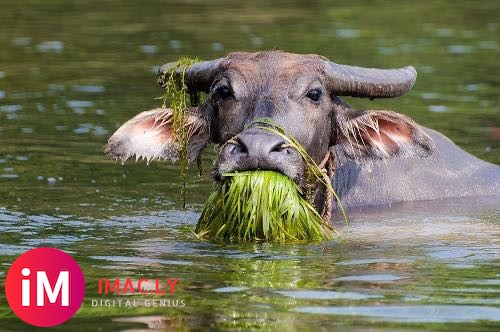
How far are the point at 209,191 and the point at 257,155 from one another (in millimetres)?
3524

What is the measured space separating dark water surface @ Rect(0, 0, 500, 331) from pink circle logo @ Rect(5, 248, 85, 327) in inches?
4.1

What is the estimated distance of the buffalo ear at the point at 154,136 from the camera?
413 inches

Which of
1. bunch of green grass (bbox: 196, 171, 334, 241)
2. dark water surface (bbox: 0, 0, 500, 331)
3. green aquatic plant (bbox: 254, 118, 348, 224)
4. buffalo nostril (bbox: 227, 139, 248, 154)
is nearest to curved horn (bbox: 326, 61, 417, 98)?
green aquatic plant (bbox: 254, 118, 348, 224)

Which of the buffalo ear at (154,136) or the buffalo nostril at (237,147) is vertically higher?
the buffalo ear at (154,136)

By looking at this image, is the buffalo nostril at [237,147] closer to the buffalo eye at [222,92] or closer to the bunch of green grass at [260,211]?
the bunch of green grass at [260,211]

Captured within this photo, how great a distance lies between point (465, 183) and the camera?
12.1 m

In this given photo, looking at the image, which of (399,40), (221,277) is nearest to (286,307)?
(221,277)

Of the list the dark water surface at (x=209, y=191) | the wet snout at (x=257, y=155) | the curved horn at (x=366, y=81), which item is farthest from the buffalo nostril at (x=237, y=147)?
A: the curved horn at (x=366, y=81)

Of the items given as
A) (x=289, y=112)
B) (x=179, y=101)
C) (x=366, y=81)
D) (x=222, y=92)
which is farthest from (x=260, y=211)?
(x=366, y=81)

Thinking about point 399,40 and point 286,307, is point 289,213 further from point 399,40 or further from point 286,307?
point 399,40

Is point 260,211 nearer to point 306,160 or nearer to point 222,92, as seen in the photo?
point 306,160

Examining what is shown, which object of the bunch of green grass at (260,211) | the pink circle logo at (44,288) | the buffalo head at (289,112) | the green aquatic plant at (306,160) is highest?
the buffalo head at (289,112)

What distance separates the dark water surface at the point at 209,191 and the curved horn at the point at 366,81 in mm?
1051

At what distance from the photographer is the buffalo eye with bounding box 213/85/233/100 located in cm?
1035
